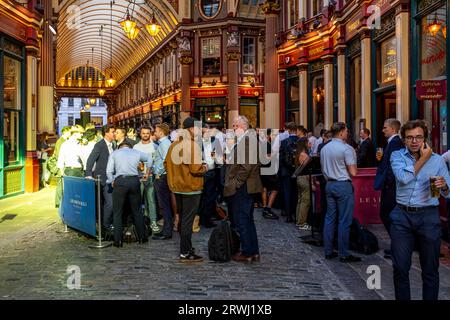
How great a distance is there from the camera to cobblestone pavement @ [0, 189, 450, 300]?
5805mm

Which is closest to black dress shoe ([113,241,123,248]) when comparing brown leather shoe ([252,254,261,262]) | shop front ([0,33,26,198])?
brown leather shoe ([252,254,261,262])

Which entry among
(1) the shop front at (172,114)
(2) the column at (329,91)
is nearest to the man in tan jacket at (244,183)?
(2) the column at (329,91)

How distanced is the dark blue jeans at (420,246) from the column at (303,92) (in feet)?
50.9

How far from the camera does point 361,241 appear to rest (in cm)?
800

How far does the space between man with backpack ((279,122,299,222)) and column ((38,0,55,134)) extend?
12.6m

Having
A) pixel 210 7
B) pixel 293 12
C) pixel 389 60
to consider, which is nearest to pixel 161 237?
pixel 389 60

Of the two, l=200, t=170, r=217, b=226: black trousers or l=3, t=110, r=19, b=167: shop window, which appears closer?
l=200, t=170, r=217, b=226: black trousers

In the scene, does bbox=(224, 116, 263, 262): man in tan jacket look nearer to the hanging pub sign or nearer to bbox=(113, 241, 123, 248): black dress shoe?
bbox=(113, 241, 123, 248): black dress shoe

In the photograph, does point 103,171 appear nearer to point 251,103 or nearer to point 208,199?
point 208,199

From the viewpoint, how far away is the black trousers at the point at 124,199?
27.4 ft

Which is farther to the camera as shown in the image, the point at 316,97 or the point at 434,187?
the point at 316,97

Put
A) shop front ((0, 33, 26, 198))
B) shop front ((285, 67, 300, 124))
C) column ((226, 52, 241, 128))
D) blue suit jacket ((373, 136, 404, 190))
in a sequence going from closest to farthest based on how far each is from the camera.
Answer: blue suit jacket ((373, 136, 404, 190)) < shop front ((0, 33, 26, 198)) < shop front ((285, 67, 300, 124)) < column ((226, 52, 241, 128))

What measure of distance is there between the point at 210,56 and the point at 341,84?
15.9 meters
